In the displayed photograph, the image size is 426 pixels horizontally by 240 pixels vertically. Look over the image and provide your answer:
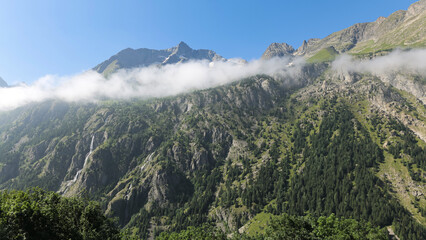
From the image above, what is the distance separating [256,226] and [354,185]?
3790 inches

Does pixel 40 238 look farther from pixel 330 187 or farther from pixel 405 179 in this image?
pixel 405 179

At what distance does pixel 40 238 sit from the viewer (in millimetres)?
39969

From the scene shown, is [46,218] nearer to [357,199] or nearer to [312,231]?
[312,231]

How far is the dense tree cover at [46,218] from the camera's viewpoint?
1473 inches

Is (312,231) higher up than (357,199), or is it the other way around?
(312,231)

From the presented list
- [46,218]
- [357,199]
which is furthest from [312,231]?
[357,199]

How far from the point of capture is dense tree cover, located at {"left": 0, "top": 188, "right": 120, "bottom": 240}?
37.4 metres

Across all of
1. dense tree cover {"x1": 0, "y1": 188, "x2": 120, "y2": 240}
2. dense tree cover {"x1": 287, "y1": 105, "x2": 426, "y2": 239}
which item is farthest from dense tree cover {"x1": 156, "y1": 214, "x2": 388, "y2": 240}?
dense tree cover {"x1": 287, "y1": 105, "x2": 426, "y2": 239}

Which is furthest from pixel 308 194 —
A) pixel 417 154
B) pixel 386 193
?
pixel 417 154

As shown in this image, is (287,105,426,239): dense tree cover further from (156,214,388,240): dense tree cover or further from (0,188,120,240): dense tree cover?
(0,188,120,240): dense tree cover

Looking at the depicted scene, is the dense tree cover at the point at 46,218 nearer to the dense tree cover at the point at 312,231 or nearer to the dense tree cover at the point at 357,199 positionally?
the dense tree cover at the point at 312,231

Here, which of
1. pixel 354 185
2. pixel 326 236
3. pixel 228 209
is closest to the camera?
pixel 326 236

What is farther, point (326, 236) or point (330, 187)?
point (330, 187)

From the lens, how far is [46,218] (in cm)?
4319
